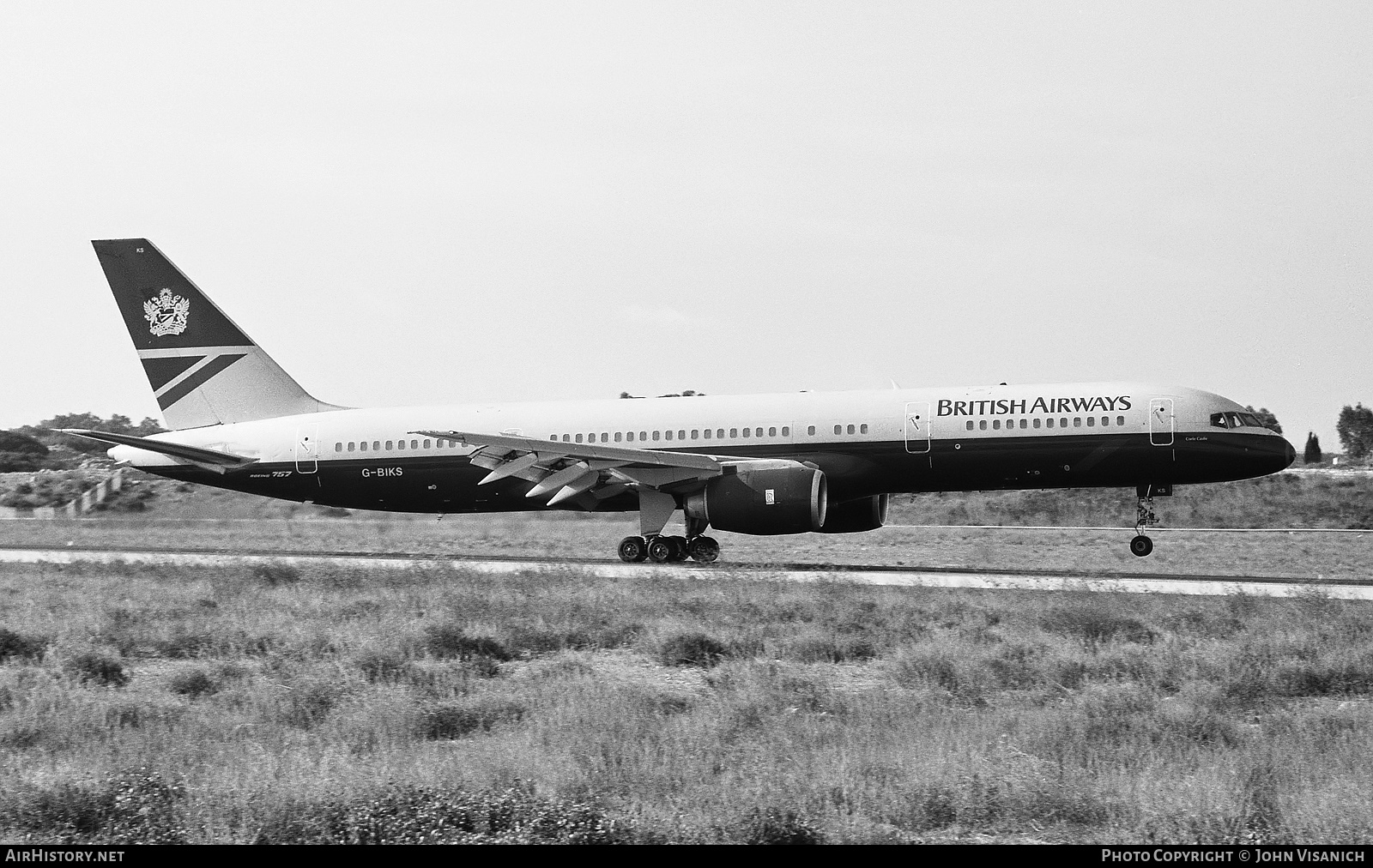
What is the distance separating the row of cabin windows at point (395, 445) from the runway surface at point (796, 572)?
7.92ft

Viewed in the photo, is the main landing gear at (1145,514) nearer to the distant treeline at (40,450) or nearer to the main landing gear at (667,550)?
the main landing gear at (667,550)

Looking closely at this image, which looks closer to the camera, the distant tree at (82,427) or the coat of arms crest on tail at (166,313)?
the coat of arms crest on tail at (166,313)

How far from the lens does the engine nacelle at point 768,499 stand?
965 inches

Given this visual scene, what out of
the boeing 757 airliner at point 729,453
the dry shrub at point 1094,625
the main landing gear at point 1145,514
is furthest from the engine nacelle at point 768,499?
the dry shrub at point 1094,625

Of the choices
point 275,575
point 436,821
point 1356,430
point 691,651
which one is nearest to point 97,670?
point 691,651

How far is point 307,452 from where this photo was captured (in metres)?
30.1

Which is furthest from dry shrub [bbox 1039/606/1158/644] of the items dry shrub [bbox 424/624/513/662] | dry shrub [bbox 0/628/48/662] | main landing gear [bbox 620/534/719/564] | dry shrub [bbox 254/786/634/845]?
dry shrub [bbox 0/628/48/662]

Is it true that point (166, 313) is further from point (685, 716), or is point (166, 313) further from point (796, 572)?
point (685, 716)

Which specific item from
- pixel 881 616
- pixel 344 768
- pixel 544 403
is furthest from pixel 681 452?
pixel 344 768

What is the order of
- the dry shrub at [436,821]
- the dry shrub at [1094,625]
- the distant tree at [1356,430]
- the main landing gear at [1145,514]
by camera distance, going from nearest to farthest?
the dry shrub at [436,821] → the dry shrub at [1094,625] → the main landing gear at [1145,514] → the distant tree at [1356,430]

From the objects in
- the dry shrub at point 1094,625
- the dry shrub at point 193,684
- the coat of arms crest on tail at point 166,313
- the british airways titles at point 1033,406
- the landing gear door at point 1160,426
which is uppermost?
the coat of arms crest on tail at point 166,313

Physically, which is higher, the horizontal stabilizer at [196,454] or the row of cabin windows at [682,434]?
the row of cabin windows at [682,434]

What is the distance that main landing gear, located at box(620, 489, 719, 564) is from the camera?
26453 millimetres
